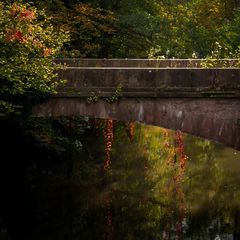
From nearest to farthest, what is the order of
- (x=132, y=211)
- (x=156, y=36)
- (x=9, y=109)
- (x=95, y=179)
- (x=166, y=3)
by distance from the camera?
1. (x=9, y=109)
2. (x=132, y=211)
3. (x=95, y=179)
4. (x=156, y=36)
5. (x=166, y=3)

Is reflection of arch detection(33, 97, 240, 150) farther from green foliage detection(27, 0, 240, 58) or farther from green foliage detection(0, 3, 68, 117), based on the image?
green foliage detection(27, 0, 240, 58)

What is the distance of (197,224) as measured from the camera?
1597cm

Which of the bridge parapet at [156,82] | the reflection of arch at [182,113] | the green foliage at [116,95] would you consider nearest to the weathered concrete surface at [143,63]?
the bridge parapet at [156,82]

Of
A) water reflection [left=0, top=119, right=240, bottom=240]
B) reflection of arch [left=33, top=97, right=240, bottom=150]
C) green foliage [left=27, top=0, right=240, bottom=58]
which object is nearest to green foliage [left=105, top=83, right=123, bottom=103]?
reflection of arch [left=33, top=97, right=240, bottom=150]

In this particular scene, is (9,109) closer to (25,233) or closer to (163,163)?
(25,233)

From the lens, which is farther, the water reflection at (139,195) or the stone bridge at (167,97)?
the water reflection at (139,195)

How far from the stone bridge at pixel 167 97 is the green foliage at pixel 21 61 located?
29.3 inches

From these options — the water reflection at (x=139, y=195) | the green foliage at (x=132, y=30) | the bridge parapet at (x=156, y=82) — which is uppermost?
the green foliage at (x=132, y=30)

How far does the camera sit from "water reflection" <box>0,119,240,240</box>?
611 inches

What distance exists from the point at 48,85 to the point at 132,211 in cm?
582

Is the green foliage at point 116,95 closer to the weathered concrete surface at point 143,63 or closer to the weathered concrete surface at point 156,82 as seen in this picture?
the weathered concrete surface at point 156,82

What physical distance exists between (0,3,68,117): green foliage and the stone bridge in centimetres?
74

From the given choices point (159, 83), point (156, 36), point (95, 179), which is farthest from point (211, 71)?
point (156, 36)

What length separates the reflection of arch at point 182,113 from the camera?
13.3 m
